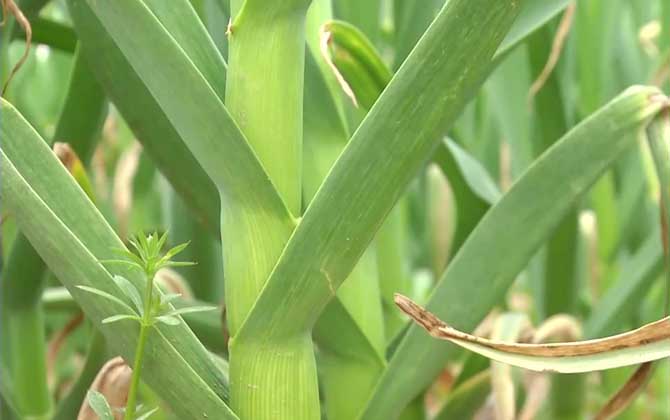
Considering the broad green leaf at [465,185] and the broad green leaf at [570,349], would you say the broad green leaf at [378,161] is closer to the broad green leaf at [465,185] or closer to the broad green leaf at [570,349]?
the broad green leaf at [570,349]

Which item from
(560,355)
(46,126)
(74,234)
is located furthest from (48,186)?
(46,126)

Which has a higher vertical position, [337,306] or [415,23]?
[415,23]

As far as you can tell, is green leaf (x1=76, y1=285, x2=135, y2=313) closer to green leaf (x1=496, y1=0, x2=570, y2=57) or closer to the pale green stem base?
the pale green stem base

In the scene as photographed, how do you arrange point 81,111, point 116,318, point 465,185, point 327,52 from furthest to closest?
point 465,185 → point 81,111 → point 327,52 → point 116,318

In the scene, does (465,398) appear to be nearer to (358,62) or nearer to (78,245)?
(358,62)

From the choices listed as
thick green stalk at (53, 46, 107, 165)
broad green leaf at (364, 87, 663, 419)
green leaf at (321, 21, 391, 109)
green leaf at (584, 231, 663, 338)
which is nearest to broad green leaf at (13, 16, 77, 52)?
thick green stalk at (53, 46, 107, 165)

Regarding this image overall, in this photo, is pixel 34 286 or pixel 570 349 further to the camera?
pixel 34 286

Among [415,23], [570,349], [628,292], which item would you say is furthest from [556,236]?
[570,349]

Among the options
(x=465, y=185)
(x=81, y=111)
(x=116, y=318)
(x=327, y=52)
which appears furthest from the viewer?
(x=465, y=185)
